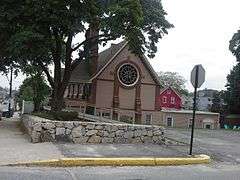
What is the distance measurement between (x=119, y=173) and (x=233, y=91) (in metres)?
Result: 52.6

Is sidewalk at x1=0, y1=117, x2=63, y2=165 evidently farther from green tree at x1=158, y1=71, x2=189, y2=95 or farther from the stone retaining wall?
green tree at x1=158, y1=71, x2=189, y2=95

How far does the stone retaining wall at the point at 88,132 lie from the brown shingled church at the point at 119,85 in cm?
3727

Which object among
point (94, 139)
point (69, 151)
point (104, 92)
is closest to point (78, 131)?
point (94, 139)

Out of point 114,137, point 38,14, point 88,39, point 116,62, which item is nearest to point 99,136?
point 114,137

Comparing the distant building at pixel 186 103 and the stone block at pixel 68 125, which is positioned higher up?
the distant building at pixel 186 103

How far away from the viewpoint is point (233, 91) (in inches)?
2472

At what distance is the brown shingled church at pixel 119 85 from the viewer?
5709 centimetres

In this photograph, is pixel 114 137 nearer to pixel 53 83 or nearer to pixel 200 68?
pixel 200 68

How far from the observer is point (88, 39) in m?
33.1

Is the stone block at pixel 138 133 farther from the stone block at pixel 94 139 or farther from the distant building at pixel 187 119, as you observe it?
the distant building at pixel 187 119

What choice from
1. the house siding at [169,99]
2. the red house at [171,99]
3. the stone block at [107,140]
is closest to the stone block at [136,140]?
the stone block at [107,140]

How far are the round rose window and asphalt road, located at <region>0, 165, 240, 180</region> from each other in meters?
44.7

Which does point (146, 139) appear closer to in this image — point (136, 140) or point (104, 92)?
point (136, 140)

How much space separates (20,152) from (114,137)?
4317 mm
